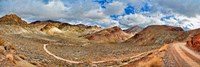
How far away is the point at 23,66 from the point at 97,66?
16.6 m

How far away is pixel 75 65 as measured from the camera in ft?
142

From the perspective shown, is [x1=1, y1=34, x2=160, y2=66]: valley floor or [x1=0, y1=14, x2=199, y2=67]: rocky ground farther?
[x1=1, y1=34, x2=160, y2=66]: valley floor

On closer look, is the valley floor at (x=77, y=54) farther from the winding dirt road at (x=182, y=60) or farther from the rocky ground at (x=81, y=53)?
the winding dirt road at (x=182, y=60)

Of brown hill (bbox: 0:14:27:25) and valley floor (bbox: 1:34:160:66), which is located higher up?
brown hill (bbox: 0:14:27:25)

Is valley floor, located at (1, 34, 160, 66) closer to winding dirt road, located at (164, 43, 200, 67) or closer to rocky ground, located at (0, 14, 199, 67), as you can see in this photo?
rocky ground, located at (0, 14, 199, 67)

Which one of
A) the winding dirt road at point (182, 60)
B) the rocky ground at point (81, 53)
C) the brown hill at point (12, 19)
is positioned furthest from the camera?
the brown hill at point (12, 19)

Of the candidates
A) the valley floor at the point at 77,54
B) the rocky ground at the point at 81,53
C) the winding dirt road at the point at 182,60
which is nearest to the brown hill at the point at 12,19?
the rocky ground at the point at 81,53

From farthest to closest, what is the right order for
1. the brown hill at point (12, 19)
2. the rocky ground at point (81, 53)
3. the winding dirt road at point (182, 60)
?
1. the brown hill at point (12, 19)
2. the rocky ground at point (81, 53)
3. the winding dirt road at point (182, 60)

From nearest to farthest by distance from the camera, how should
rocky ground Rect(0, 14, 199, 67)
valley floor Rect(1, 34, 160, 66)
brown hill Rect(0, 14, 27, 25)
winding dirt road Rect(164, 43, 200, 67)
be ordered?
Result: winding dirt road Rect(164, 43, 200, 67) < rocky ground Rect(0, 14, 199, 67) < valley floor Rect(1, 34, 160, 66) < brown hill Rect(0, 14, 27, 25)

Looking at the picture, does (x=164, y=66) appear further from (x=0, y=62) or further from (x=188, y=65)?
(x=0, y=62)


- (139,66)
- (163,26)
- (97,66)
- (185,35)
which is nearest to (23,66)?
(139,66)

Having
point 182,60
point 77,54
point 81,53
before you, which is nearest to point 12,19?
point 81,53

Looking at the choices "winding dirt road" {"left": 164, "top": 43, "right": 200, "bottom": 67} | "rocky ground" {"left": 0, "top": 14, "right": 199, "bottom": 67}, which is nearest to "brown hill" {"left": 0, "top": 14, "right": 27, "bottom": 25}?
"rocky ground" {"left": 0, "top": 14, "right": 199, "bottom": 67}

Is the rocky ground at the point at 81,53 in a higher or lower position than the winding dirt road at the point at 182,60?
lower
